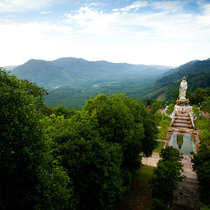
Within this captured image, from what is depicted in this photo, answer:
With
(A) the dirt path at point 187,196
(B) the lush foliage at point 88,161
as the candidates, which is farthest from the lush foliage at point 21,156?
(A) the dirt path at point 187,196

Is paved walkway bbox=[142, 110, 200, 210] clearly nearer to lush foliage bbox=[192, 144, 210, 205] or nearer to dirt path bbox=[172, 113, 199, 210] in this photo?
dirt path bbox=[172, 113, 199, 210]

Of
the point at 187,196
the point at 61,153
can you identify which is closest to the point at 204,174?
the point at 187,196

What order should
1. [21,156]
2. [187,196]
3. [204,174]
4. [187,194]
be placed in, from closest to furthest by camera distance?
[21,156] → [204,174] → [187,196] → [187,194]

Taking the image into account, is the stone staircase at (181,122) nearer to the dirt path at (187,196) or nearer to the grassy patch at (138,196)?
the dirt path at (187,196)

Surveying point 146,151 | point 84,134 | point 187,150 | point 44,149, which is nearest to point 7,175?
point 44,149

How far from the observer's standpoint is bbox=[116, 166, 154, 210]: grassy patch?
13125 mm

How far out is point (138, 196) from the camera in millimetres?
14328

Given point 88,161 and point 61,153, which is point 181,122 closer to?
point 88,161

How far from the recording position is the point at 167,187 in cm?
1190

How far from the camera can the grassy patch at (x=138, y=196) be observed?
43.1 feet

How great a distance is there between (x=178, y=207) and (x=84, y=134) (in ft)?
31.3

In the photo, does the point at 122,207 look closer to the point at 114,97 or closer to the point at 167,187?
the point at 167,187

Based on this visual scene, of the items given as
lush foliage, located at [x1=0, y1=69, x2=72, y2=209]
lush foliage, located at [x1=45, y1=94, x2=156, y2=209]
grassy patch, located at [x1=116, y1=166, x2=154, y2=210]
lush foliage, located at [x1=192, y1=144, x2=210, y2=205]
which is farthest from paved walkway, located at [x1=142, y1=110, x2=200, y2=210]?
lush foliage, located at [x1=0, y1=69, x2=72, y2=209]

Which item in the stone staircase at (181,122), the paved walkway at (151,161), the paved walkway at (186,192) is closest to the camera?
the paved walkway at (186,192)
